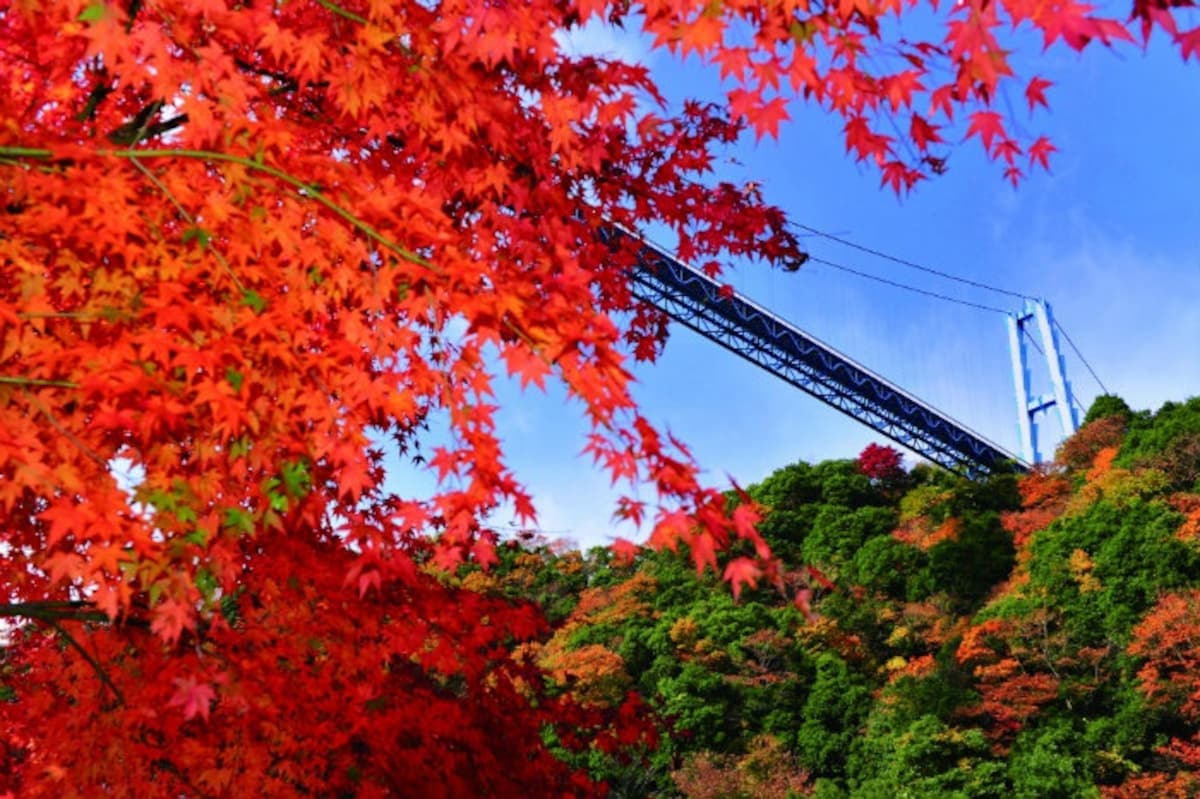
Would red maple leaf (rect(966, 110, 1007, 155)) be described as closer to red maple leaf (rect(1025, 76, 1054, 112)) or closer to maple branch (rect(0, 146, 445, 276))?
red maple leaf (rect(1025, 76, 1054, 112))

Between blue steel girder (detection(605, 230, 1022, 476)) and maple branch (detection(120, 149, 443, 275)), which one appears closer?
maple branch (detection(120, 149, 443, 275))

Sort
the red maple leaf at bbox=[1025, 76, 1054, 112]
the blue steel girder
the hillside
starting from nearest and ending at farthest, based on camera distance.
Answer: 1. the red maple leaf at bbox=[1025, 76, 1054, 112]
2. the hillside
3. the blue steel girder

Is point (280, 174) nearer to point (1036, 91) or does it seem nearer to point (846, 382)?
point (1036, 91)

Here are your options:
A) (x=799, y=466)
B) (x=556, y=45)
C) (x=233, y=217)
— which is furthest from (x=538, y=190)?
(x=799, y=466)

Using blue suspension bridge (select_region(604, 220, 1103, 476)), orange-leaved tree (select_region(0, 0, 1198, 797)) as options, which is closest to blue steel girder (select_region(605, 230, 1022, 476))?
blue suspension bridge (select_region(604, 220, 1103, 476))

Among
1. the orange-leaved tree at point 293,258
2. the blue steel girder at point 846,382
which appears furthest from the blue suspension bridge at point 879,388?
the orange-leaved tree at point 293,258

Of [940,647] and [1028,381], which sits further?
[1028,381]

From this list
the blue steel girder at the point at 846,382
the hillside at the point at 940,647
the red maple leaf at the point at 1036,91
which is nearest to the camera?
the red maple leaf at the point at 1036,91

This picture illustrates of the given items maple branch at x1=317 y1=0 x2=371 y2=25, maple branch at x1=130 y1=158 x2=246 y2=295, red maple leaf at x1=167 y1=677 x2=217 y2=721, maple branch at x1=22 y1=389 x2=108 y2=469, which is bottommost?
red maple leaf at x1=167 y1=677 x2=217 y2=721

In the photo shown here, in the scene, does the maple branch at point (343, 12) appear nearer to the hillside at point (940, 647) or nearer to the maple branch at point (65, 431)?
the maple branch at point (65, 431)

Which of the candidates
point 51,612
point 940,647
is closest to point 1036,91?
point 51,612
